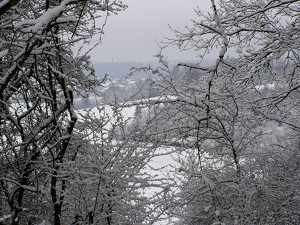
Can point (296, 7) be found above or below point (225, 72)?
above

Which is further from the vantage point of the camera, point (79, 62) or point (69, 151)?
point (69, 151)

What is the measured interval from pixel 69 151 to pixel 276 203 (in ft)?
24.6

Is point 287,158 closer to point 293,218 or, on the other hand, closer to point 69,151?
point 293,218

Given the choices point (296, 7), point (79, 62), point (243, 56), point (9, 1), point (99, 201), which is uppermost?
point (296, 7)

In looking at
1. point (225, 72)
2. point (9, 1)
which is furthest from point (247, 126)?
point (9, 1)

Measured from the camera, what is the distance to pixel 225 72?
21.4ft

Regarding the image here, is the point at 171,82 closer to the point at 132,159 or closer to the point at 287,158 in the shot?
the point at 132,159

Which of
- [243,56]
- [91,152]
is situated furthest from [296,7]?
[91,152]

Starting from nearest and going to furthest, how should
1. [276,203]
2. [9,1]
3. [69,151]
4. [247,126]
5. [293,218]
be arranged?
[9,1] → [69,151] → [247,126] → [293,218] → [276,203]

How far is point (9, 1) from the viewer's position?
158 centimetres

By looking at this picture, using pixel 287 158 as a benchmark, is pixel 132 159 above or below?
below

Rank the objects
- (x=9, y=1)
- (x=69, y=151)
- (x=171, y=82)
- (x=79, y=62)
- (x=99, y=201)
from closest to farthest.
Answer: (x=9, y=1), (x=99, y=201), (x=79, y=62), (x=69, y=151), (x=171, y=82)

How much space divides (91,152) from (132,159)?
2.21 feet

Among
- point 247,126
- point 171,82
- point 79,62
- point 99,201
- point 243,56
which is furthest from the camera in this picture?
point 247,126
